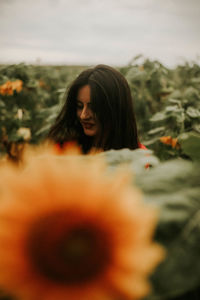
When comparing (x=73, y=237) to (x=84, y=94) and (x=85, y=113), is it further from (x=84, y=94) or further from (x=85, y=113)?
(x=84, y=94)

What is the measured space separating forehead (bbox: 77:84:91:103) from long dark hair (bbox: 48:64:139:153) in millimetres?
21

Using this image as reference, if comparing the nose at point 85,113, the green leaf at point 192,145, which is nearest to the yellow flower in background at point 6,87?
the nose at point 85,113

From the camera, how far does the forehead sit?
4.88ft

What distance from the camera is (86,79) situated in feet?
5.09

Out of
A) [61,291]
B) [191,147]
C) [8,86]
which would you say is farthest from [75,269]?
[8,86]

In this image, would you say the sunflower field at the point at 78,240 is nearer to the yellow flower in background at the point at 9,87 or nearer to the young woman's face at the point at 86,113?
the young woman's face at the point at 86,113

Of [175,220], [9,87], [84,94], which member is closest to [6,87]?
[9,87]

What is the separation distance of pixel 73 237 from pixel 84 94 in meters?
1.31

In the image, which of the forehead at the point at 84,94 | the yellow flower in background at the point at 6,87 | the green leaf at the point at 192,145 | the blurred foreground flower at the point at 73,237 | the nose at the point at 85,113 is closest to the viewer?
the blurred foreground flower at the point at 73,237

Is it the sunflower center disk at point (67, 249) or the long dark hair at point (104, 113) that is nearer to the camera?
the sunflower center disk at point (67, 249)

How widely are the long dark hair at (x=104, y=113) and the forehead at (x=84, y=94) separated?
0.02 meters

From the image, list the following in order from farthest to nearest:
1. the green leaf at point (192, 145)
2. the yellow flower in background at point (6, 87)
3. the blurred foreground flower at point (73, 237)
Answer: the yellow flower in background at point (6, 87) → the green leaf at point (192, 145) → the blurred foreground flower at point (73, 237)

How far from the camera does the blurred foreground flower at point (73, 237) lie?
24 centimetres

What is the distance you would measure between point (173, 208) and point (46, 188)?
15 centimetres
